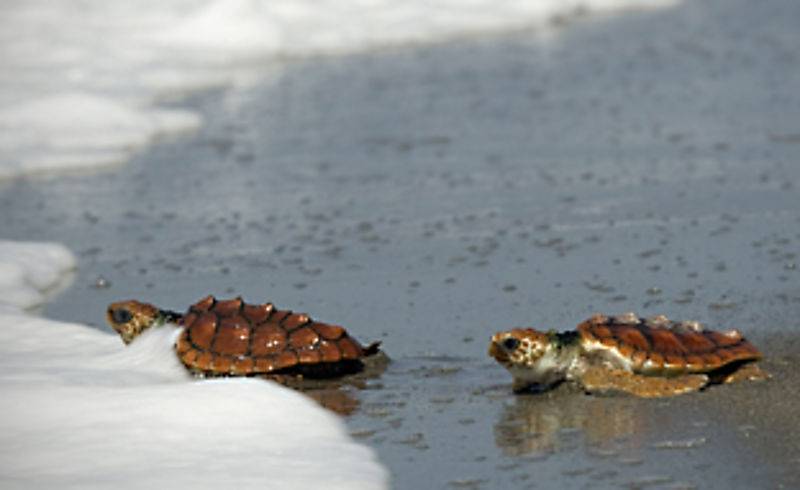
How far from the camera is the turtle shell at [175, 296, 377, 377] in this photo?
527cm

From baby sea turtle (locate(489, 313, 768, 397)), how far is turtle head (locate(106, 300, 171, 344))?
1.55m

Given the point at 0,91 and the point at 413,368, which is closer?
the point at 413,368

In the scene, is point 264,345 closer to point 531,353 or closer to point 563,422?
point 531,353

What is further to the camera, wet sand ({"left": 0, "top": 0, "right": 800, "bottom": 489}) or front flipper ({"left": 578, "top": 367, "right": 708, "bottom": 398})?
front flipper ({"left": 578, "top": 367, "right": 708, "bottom": 398})

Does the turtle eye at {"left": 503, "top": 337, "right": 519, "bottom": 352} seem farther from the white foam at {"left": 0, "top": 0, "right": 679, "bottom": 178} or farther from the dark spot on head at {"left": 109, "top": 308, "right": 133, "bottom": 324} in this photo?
the white foam at {"left": 0, "top": 0, "right": 679, "bottom": 178}

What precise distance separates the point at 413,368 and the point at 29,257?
2898 millimetres

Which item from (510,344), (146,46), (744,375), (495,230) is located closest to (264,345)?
(510,344)

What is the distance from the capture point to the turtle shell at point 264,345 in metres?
5.27

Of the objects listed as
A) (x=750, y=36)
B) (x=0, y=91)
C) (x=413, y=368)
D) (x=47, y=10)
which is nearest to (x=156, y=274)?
(x=413, y=368)

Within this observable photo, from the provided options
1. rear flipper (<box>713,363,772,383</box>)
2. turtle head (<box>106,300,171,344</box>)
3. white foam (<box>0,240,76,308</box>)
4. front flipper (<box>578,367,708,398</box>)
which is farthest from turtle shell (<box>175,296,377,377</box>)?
white foam (<box>0,240,76,308</box>)

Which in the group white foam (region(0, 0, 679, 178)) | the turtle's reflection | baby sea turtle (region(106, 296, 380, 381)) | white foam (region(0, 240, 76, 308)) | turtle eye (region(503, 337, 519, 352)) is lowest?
the turtle's reflection

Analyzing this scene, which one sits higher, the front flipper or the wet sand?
the wet sand

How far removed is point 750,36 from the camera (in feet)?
40.8

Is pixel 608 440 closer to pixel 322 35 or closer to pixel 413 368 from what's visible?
pixel 413 368
